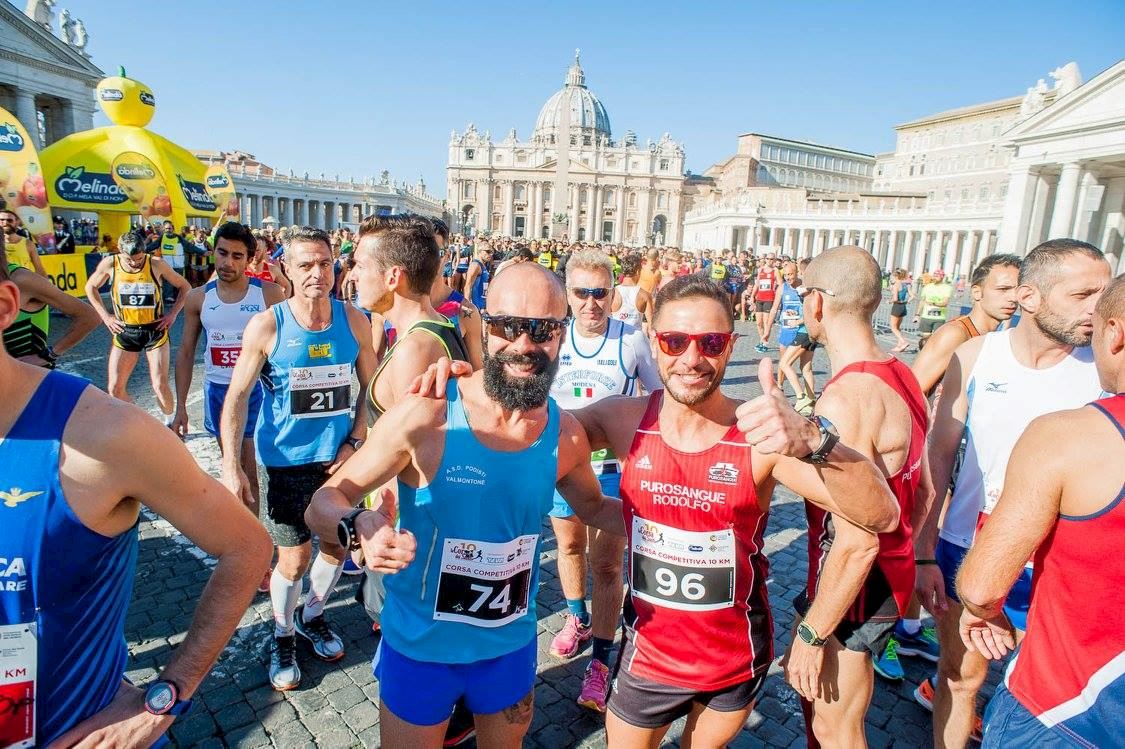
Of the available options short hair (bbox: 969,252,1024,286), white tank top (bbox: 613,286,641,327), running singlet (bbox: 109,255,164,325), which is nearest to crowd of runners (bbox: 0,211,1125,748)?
short hair (bbox: 969,252,1024,286)

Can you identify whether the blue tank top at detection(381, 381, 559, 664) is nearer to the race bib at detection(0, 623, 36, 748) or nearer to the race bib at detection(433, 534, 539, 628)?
the race bib at detection(433, 534, 539, 628)

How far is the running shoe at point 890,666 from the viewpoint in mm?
3389

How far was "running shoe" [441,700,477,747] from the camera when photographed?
2627mm

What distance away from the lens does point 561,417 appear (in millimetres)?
2213

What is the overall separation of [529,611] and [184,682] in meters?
1.04

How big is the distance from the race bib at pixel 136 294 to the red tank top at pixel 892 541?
23.3 ft

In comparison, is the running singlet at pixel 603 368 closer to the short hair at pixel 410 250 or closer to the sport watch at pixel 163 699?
the short hair at pixel 410 250

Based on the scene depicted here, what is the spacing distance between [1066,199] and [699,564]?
130 ft

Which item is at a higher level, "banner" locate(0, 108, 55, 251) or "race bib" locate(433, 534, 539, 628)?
"banner" locate(0, 108, 55, 251)

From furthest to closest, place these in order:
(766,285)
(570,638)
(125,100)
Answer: (125,100)
(766,285)
(570,638)

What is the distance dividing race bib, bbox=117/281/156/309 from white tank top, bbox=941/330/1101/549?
7.54 metres

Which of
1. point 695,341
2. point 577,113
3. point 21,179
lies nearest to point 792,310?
point 695,341

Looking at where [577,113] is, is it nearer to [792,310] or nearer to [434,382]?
[792,310]

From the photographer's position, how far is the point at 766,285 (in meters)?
14.9
